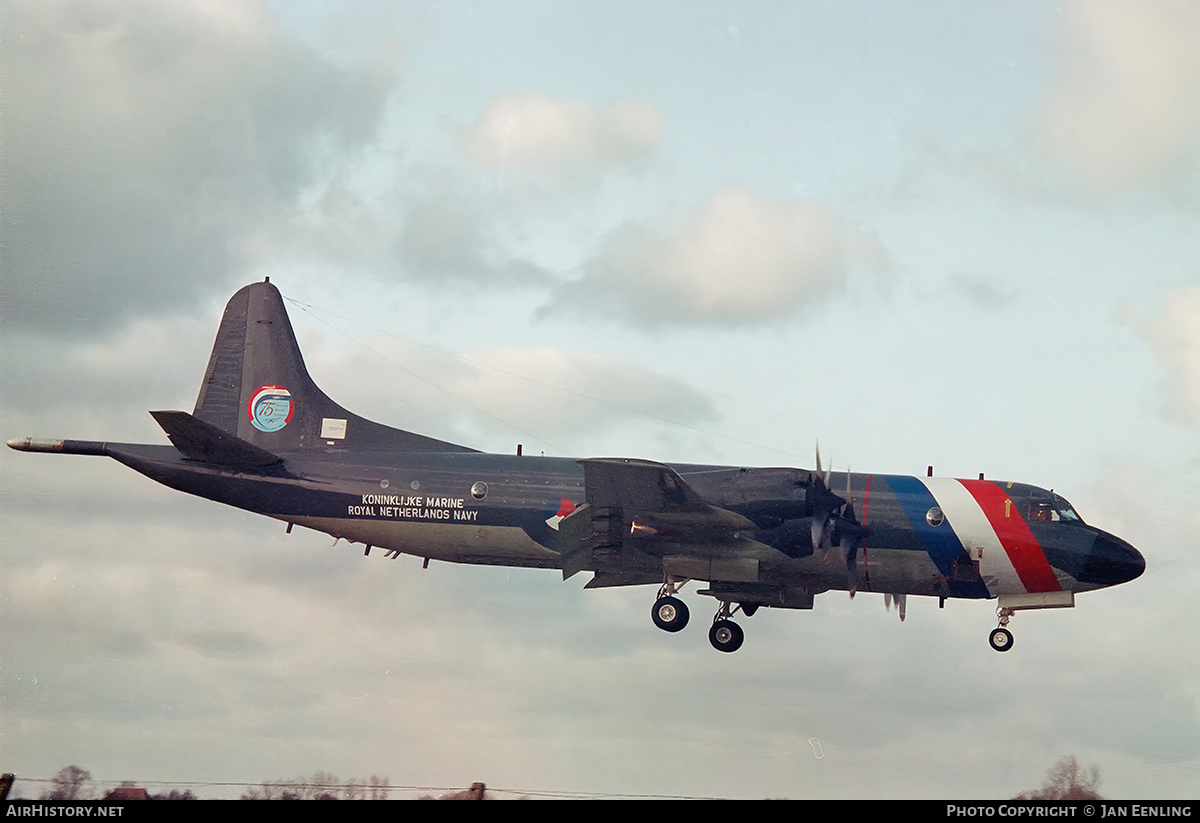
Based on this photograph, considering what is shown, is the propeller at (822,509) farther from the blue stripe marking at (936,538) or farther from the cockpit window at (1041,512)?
the cockpit window at (1041,512)

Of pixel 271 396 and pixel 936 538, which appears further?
pixel 271 396

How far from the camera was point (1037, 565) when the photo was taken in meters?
30.5

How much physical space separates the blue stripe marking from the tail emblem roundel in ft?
56.0

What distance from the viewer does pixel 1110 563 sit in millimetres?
30297

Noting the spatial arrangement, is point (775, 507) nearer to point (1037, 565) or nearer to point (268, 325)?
point (1037, 565)

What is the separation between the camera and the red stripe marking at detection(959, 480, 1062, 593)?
99.9ft

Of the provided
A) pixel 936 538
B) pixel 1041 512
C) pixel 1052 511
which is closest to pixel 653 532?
pixel 936 538

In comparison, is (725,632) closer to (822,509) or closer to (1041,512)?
(822,509)

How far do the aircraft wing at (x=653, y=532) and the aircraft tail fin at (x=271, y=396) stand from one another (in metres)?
5.26

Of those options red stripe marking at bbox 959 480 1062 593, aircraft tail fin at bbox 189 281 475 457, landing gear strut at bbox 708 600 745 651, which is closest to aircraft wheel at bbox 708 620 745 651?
landing gear strut at bbox 708 600 745 651

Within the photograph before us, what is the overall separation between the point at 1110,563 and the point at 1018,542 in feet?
7.44
